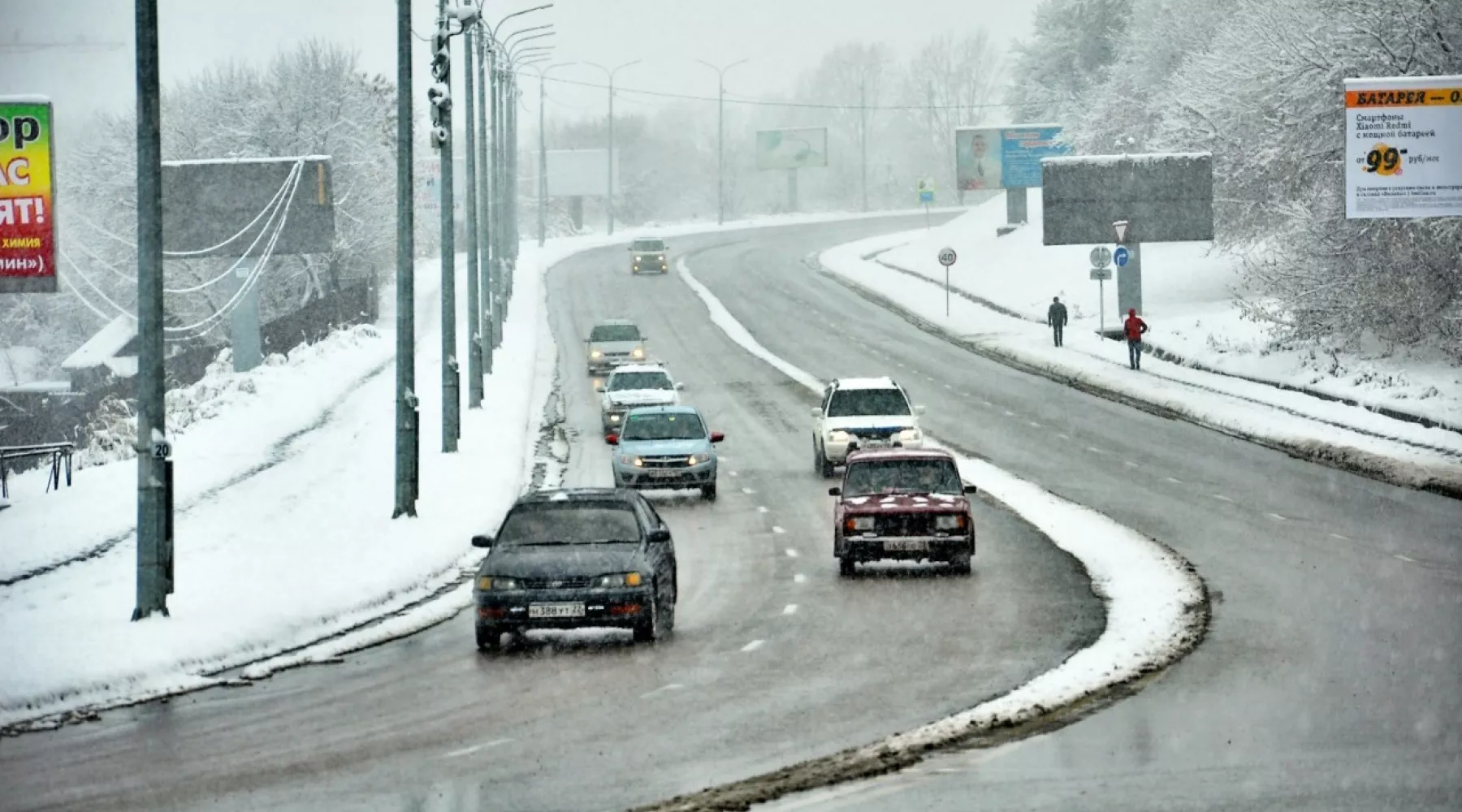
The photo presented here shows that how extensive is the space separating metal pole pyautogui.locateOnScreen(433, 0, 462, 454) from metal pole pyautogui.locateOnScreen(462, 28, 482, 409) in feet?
25.4

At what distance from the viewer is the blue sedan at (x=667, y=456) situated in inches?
1281

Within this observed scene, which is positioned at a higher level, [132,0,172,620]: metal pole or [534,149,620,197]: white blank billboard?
[534,149,620,197]: white blank billboard

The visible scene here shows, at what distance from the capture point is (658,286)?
9106 cm

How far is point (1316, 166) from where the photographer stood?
51.8m

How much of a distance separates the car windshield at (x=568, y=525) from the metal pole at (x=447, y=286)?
14936mm

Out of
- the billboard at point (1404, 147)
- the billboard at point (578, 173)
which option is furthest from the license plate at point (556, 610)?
the billboard at point (578, 173)

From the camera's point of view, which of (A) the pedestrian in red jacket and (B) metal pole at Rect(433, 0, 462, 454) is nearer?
(B) metal pole at Rect(433, 0, 462, 454)

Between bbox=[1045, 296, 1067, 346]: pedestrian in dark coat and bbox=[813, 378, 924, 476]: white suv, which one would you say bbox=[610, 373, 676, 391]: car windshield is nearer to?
bbox=[813, 378, 924, 476]: white suv

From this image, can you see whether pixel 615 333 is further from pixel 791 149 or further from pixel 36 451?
pixel 791 149

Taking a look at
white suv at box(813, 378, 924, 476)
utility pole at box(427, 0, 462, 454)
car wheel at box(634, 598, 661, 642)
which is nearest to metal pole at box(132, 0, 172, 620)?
car wheel at box(634, 598, 661, 642)

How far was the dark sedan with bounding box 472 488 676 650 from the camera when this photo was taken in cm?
1830

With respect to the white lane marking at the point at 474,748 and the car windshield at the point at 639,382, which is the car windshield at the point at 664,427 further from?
the white lane marking at the point at 474,748

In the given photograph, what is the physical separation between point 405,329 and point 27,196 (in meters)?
10.7

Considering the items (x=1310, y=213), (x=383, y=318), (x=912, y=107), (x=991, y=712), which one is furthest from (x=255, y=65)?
(x=912, y=107)
